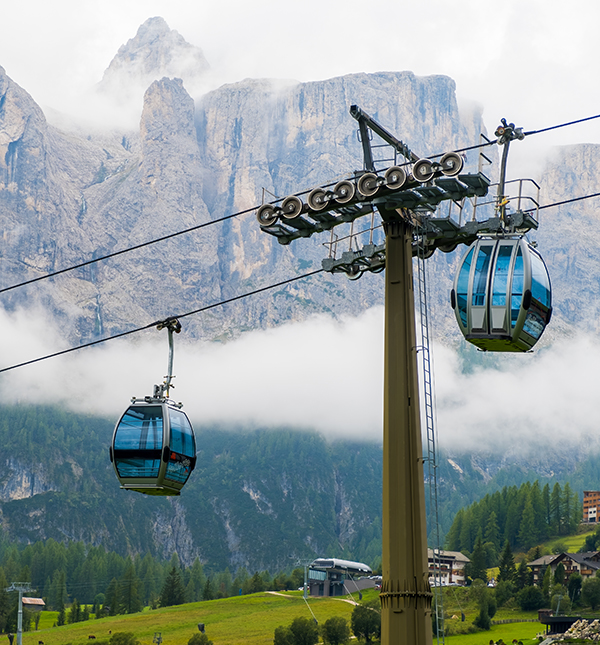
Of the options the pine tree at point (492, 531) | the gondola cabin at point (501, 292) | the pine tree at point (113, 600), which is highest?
the gondola cabin at point (501, 292)

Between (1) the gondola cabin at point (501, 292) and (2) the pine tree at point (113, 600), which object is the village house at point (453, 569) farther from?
(1) the gondola cabin at point (501, 292)

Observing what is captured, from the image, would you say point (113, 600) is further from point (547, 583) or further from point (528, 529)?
point (528, 529)

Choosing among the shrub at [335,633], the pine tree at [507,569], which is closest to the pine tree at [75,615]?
the shrub at [335,633]

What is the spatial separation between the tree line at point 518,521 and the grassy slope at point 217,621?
45124 millimetres

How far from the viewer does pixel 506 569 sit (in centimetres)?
14412

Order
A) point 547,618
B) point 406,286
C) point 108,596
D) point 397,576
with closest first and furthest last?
point 397,576 → point 406,286 → point 547,618 → point 108,596

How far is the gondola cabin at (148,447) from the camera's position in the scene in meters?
19.4

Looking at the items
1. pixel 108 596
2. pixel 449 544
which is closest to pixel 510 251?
pixel 108 596

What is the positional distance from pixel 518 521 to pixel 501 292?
576 ft

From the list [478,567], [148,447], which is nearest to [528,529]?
[478,567]

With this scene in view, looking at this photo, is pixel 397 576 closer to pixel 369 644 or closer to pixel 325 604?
pixel 369 644

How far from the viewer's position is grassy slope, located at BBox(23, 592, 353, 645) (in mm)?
122688

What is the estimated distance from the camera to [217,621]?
432 ft

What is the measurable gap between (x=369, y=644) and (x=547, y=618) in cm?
1938
